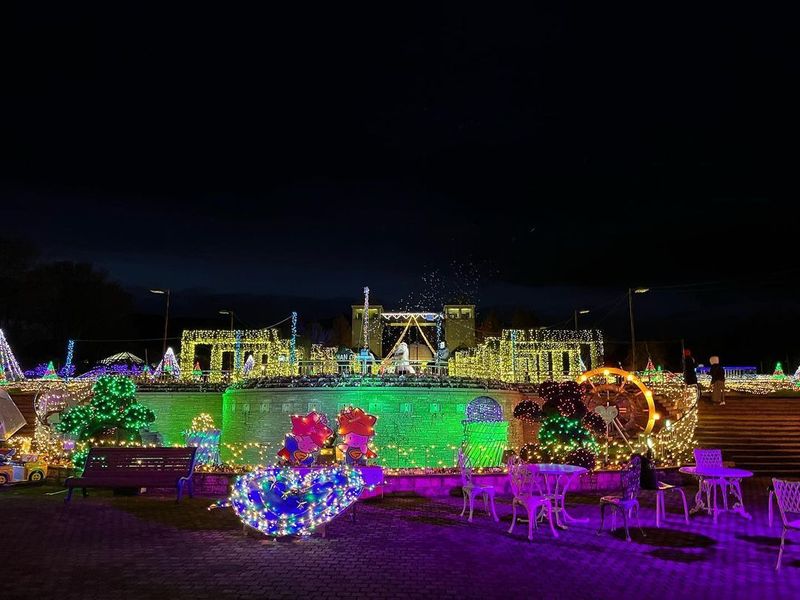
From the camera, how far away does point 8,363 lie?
1034 inches

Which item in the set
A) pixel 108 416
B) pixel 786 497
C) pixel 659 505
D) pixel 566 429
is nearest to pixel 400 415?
Result: pixel 566 429

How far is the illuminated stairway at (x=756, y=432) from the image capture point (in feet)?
49.9

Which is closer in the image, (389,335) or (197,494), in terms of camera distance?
(197,494)

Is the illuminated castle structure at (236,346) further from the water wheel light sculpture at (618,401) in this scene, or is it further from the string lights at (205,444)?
the water wheel light sculpture at (618,401)

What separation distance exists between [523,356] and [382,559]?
2026cm

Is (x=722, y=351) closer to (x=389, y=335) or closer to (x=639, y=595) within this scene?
(x=389, y=335)

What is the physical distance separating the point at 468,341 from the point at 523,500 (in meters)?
41.9

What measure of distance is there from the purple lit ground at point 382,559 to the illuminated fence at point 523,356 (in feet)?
41.4

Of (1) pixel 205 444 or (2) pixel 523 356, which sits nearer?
(1) pixel 205 444

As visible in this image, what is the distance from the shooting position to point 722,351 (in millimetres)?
61750

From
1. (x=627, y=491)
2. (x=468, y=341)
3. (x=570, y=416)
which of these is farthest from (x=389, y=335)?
(x=627, y=491)

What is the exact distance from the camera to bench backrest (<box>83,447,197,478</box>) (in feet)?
37.6

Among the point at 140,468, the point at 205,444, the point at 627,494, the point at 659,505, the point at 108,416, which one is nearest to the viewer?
the point at 627,494

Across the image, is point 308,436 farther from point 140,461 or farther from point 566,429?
point 566,429
